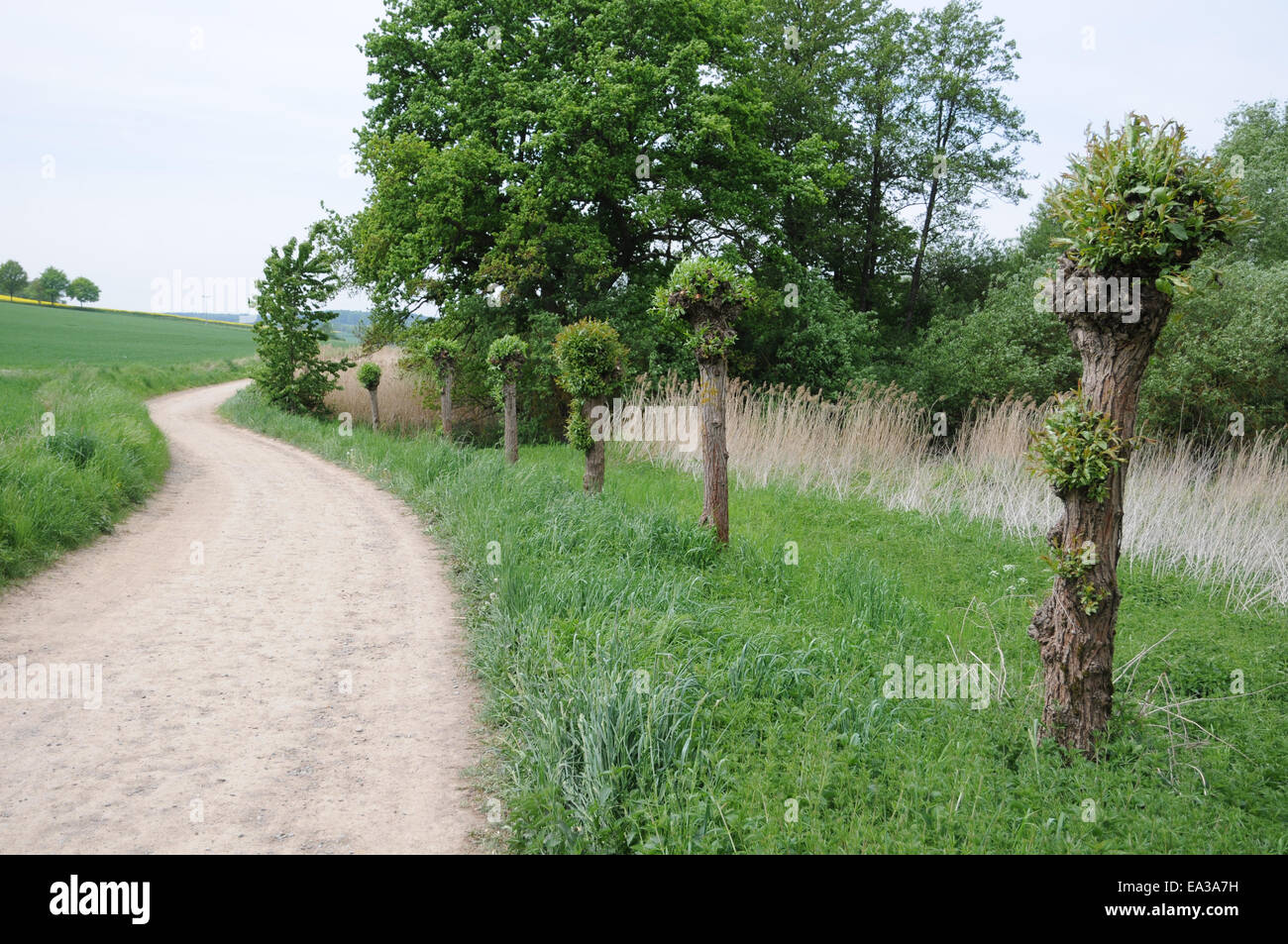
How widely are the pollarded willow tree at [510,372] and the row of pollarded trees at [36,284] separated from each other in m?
98.1

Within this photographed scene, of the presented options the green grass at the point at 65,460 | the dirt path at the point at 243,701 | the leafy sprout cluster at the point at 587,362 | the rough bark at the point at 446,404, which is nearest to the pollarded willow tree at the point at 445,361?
the rough bark at the point at 446,404

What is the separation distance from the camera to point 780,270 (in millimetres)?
23969

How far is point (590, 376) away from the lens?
11148 mm

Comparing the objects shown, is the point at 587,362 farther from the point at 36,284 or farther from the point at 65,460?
the point at 36,284

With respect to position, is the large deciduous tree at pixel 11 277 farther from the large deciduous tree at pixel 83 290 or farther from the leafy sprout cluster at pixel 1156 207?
the leafy sprout cluster at pixel 1156 207

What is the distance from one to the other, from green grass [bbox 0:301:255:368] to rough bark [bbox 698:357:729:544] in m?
27.5

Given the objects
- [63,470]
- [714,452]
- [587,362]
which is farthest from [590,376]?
[63,470]

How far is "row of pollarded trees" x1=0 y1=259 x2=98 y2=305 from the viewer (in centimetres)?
8581

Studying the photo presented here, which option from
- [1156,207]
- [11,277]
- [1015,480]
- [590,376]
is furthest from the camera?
[11,277]

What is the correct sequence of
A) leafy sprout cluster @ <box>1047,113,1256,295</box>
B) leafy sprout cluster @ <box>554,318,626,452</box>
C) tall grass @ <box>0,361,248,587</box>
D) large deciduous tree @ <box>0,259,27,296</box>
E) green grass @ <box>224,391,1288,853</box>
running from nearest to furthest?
green grass @ <box>224,391,1288,853</box>
leafy sprout cluster @ <box>1047,113,1256,295</box>
tall grass @ <box>0,361,248,587</box>
leafy sprout cluster @ <box>554,318,626,452</box>
large deciduous tree @ <box>0,259,27,296</box>

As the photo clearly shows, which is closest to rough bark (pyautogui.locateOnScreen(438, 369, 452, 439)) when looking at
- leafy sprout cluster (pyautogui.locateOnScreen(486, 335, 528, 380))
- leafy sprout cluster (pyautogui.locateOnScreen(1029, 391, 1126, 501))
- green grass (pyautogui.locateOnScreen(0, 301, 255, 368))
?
leafy sprout cluster (pyautogui.locateOnScreen(486, 335, 528, 380))

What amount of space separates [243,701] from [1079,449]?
17.9ft

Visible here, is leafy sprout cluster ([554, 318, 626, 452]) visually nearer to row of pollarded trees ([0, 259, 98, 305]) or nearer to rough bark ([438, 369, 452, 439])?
Answer: rough bark ([438, 369, 452, 439])
